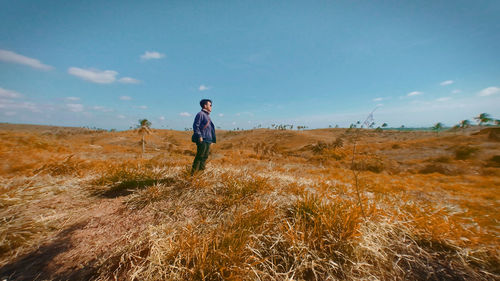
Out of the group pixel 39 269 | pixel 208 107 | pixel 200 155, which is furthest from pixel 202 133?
pixel 39 269

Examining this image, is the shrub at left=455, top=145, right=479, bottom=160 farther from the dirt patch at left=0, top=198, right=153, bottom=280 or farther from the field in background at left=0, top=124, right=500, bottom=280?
the dirt patch at left=0, top=198, right=153, bottom=280

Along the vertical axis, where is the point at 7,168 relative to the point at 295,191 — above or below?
above

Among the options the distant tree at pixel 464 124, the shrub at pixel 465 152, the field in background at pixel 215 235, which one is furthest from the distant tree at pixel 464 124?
the field in background at pixel 215 235

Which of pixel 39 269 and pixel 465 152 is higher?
pixel 465 152

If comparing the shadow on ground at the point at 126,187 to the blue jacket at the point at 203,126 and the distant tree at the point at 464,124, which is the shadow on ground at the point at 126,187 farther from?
the distant tree at the point at 464,124

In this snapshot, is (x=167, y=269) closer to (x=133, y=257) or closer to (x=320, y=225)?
(x=133, y=257)

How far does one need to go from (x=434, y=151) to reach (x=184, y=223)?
59.7 ft

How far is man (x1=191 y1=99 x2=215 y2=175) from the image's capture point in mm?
4867

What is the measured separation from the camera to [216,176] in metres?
4.52

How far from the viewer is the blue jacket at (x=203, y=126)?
497 cm

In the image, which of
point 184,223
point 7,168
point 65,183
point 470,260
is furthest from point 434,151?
point 7,168

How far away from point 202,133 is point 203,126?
0.22 meters

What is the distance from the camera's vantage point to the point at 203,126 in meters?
5.10

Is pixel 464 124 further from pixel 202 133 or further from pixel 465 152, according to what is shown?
pixel 202 133
